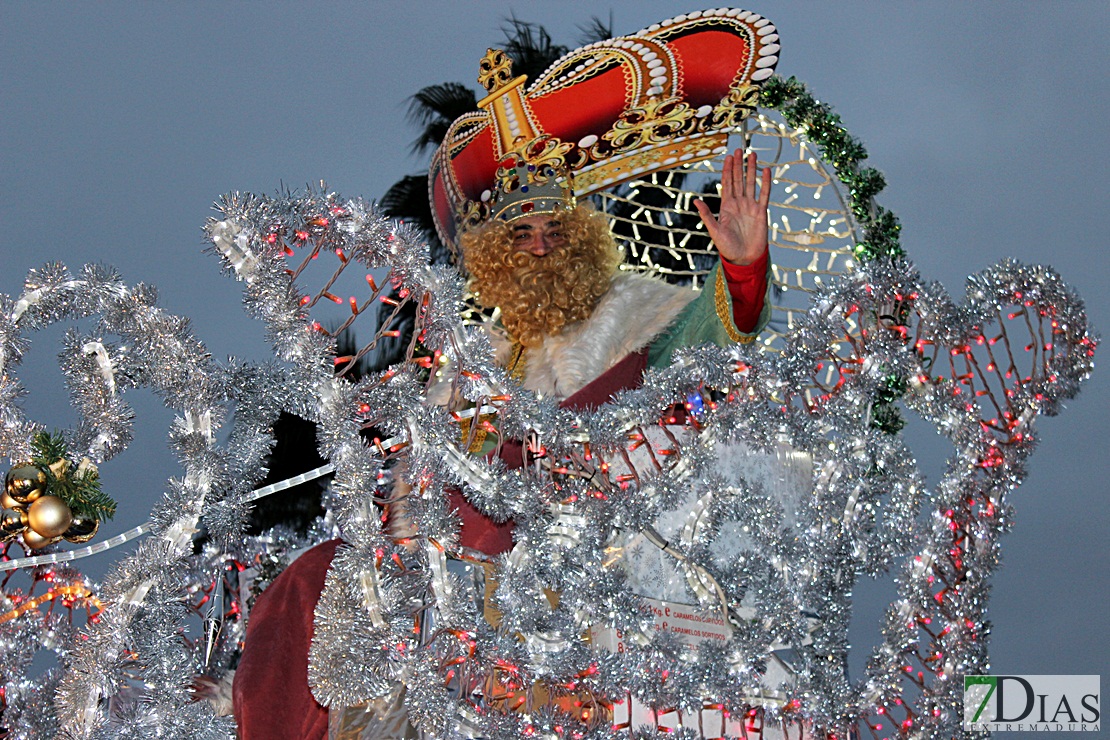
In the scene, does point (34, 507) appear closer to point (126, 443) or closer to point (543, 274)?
point (126, 443)

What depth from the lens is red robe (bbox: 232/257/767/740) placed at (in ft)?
9.40

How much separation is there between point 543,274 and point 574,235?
0.24 metres

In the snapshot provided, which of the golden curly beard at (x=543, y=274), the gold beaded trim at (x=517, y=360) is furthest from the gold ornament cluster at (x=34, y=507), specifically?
the golden curly beard at (x=543, y=274)

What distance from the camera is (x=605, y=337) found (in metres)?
3.85

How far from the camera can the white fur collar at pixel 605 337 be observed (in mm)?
3775

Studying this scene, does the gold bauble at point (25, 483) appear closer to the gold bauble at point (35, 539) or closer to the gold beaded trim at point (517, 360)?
the gold bauble at point (35, 539)

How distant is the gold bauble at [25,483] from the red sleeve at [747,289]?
193 centimetres

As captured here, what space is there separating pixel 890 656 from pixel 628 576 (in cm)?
66

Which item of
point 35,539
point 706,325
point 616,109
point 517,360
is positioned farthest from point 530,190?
point 35,539

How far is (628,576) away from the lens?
2748mm

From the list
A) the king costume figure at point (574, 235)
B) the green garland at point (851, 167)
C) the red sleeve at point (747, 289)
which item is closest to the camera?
the king costume figure at point (574, 235)

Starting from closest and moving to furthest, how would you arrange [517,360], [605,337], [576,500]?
[576,500] → [605,337] → [517,360]

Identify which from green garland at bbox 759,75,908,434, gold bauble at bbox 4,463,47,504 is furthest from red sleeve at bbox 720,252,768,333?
gold bauble at bbox 4,463,47,504

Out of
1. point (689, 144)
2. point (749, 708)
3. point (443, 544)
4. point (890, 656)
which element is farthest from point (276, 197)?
point (689, 144)
